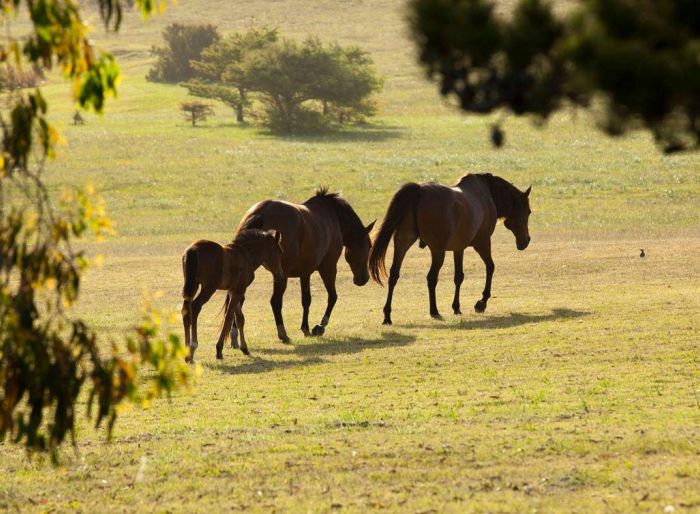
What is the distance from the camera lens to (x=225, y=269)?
16.7 m

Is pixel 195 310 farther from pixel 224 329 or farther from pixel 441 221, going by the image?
pixel 441 221

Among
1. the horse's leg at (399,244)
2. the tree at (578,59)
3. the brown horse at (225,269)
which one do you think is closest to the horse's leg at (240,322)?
the brown horse at (225,269)

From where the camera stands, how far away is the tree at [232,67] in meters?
67.2

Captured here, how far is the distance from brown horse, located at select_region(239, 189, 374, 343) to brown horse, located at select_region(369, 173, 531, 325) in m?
0.42

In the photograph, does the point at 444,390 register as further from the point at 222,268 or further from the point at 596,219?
the point at 596,219

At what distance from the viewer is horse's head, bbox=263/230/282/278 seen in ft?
57.7

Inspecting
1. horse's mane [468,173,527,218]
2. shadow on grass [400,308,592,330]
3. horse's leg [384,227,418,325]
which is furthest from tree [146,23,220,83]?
shadow on grass [400,308,592,330]

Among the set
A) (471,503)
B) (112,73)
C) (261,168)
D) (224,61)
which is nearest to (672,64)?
(112,73)

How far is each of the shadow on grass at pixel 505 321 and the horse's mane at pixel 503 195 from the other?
3001 mm

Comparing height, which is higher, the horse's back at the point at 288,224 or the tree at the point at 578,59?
the tree at the point at 578,59

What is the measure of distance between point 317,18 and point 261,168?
219 ft

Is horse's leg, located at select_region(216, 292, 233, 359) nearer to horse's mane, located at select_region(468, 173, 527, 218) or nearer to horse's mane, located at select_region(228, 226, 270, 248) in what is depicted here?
horse's mane, located at select_region(228, 226, 270, 248)

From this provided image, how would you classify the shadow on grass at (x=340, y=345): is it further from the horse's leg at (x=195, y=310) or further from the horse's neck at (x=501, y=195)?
the horse's neck at (x=501, y=195)

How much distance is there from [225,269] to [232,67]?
169 ft
